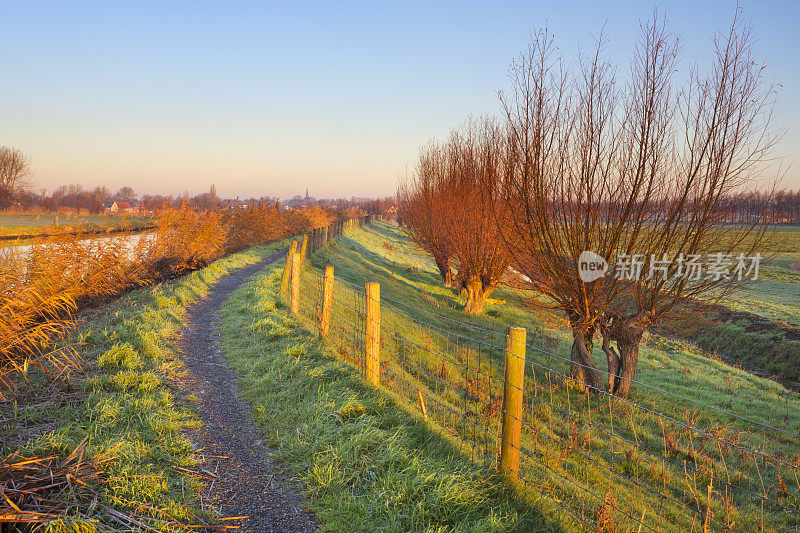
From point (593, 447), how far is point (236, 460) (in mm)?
4588

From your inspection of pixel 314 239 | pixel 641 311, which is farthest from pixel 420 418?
pixel 314 239

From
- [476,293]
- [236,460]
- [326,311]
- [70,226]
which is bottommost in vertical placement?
[476,293]

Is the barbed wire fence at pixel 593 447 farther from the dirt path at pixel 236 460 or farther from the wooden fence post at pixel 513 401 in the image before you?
the dirt path at pixel 236 460

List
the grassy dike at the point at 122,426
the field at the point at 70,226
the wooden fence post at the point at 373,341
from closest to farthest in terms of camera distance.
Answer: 1. the grassy dike at the point at 122,426
2. the wooden fence post at the point at 373,341
3. the field at the point at 70,226

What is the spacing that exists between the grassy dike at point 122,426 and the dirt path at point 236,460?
17 centimetres

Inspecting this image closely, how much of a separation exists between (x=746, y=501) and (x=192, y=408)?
255 inches

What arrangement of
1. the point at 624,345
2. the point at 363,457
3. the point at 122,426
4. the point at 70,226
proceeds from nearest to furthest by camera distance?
1. the point at 363,457
2. the point at 122,426
3. the point at 624,345
4. the point at 70,226

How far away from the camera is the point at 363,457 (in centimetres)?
380

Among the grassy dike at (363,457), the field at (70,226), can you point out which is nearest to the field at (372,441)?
the grassy dike at (363,457)

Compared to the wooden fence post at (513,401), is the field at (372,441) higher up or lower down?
lower down

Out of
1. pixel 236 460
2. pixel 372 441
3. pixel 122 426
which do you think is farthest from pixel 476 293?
pixel 122 426

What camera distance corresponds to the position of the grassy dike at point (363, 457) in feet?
10.5

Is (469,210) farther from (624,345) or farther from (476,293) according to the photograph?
(624,345)

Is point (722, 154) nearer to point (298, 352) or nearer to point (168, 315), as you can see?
point (298, 352)
